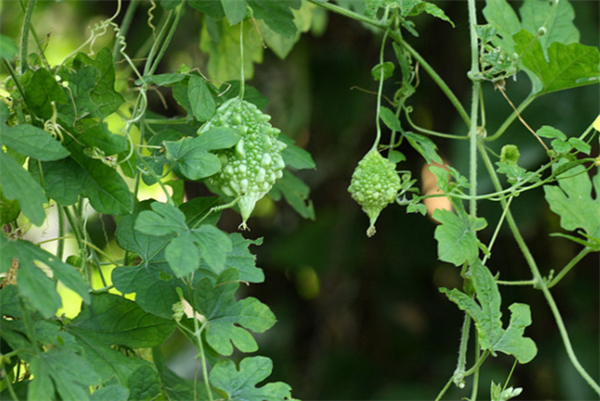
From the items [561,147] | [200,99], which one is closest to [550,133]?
[561,147]

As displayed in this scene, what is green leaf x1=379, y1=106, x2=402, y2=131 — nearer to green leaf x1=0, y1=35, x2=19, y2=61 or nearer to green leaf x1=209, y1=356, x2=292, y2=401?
green leaf x1=209, y1=356, x2=292, y2=401

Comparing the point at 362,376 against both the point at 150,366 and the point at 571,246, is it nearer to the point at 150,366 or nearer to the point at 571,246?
the point at 571,246

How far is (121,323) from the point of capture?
683 mm

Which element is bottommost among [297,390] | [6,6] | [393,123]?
[297,390]

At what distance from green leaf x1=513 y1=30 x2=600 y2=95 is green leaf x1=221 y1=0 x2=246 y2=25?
1.07 ft

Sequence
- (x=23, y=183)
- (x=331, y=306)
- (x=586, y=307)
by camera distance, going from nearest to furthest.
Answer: (x=23, y=183), (x=586, y=307), (x=331, y=306)

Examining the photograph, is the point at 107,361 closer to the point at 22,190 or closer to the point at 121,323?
the point at 121,323

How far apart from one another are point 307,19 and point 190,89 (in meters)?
0.48

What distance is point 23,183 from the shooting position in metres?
0.55

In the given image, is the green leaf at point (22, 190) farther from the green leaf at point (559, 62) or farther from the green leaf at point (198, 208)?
the green leaf at point (559, 62)

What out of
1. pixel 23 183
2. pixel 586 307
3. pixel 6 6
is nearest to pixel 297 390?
pixel 586 307

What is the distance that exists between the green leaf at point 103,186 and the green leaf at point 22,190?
9 centimetres

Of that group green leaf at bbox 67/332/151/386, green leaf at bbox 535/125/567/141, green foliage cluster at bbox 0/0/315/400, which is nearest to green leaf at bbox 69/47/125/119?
green foliage cluster at bbox 0/0/315/400

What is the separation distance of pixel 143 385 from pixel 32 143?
247 mm
